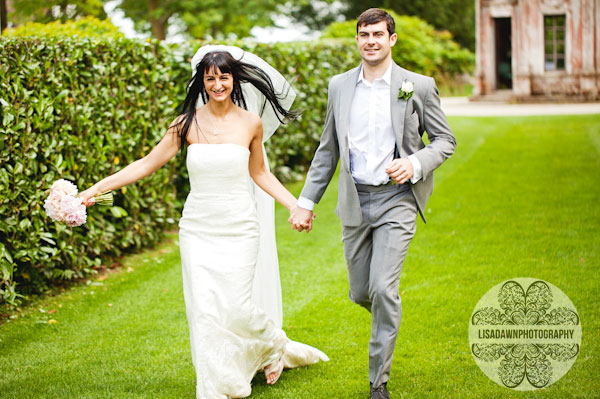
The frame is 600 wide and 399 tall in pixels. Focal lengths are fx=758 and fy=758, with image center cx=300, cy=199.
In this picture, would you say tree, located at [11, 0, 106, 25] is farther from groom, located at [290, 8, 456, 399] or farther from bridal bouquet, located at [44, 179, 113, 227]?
groom, located at [290, 8, 456, 399]

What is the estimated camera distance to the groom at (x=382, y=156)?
460cm

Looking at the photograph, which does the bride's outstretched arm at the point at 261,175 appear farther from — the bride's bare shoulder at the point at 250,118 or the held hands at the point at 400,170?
the held hands at the point at 400,170

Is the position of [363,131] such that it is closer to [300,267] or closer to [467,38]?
[300,267]

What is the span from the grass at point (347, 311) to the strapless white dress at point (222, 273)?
0.40 meters

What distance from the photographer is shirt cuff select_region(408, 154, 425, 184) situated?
14.8 ft

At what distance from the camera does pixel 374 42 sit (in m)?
4.64

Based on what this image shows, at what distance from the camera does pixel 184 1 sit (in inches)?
1187

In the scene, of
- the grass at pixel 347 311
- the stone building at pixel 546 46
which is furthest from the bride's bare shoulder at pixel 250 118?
the stone building at pixel 546 46

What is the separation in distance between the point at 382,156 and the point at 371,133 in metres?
0.16

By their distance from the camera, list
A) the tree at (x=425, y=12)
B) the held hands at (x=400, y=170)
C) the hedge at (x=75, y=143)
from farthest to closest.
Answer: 1. the tree at (x=425, y=12)
2. the hedge at (x=75, y=143)
3. the held hands at (x=400, y=170)

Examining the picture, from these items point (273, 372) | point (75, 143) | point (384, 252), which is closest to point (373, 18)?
point (384, 252)

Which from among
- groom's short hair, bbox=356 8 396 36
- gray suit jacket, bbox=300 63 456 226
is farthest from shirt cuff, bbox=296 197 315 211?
groom's short hair, bbox=356 8 396 36

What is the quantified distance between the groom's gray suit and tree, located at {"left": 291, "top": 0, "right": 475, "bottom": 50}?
142ft

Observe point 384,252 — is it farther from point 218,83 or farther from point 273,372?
point 218,83
